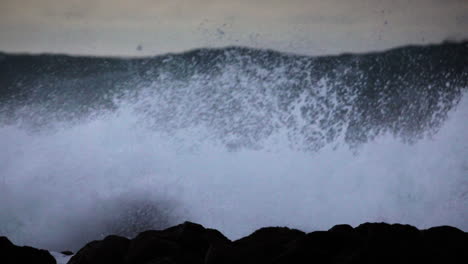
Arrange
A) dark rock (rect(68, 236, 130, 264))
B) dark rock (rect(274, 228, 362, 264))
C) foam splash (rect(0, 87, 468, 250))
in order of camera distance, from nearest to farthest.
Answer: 1. dark rock (rect(274, 228, 362, 264))
2. dark rock (rect(68, 236, 130, 264))
3. foam splash (rect(0, 87, 468, 250))

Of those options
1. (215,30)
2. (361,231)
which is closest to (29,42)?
(215,30)

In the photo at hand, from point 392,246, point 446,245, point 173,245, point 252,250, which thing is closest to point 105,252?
point 173,245

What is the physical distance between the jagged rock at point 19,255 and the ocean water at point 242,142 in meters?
4.36

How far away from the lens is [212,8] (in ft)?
27.8

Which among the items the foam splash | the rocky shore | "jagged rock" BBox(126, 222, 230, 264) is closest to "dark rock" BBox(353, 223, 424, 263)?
the rocky shore

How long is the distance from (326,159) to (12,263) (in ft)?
18.6

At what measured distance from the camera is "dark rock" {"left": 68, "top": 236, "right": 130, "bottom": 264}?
341 cm

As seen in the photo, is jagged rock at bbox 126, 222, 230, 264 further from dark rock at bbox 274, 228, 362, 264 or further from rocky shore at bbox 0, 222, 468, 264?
dark rock at bbox 274, 228, 362, 264

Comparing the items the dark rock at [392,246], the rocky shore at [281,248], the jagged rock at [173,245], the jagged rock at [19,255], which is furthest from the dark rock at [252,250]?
Result: the jagged rock at [19,255]

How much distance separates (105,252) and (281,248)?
1021 millimetres

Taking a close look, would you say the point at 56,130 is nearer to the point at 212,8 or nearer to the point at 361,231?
the point at 212,8

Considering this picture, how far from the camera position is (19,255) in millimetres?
3443

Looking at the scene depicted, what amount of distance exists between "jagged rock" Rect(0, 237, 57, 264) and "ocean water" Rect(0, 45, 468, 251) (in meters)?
4.36

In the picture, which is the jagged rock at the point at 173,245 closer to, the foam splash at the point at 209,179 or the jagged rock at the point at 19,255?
the jagged rock at the point at 19,255
